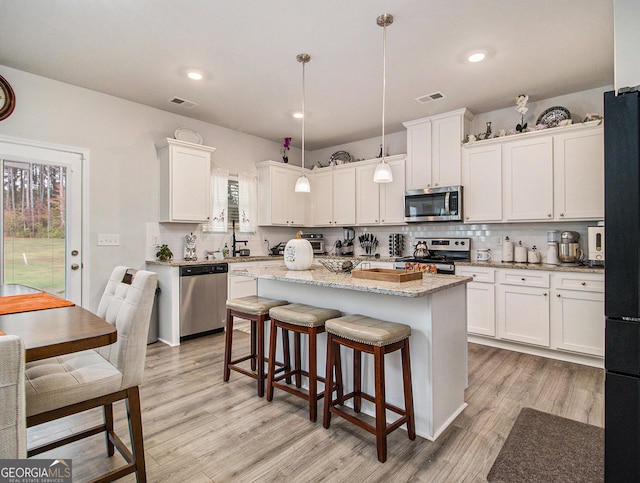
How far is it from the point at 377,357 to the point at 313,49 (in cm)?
248

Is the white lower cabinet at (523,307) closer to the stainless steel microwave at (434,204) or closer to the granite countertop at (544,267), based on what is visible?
the granite countertop at (544,267)

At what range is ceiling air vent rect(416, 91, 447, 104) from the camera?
381 centimetres

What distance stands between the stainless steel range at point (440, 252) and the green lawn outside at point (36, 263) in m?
3.75

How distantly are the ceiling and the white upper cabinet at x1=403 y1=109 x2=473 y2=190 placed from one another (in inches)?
8.5

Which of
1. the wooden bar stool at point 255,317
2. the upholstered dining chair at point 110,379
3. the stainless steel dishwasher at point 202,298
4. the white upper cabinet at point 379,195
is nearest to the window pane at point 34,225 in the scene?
the stainless steel dishwasher at point 202,298

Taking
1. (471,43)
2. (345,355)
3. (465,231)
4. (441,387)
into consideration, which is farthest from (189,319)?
(471,43)

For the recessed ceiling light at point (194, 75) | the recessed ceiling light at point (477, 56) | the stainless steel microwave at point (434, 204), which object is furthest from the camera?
the stainless steel microwave at point (434, 204)

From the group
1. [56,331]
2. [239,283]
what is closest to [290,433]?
[56,331]

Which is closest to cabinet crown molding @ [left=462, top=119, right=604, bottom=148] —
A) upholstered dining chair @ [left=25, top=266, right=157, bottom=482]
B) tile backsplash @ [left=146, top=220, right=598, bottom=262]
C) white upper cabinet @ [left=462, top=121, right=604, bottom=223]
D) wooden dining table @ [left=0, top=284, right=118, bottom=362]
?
white upper cabinet @ [left=462, top=121, right=604, bottom=223]

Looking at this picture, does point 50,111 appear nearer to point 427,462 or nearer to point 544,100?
point 427,462

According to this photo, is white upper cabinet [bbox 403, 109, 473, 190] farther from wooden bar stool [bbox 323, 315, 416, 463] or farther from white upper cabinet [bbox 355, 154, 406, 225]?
wooden bar stool [bbox 323, 315, 416, 463]

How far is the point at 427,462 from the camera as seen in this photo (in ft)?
6.12

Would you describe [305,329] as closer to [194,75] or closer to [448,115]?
[194,75]

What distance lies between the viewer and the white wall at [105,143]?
3355mm
